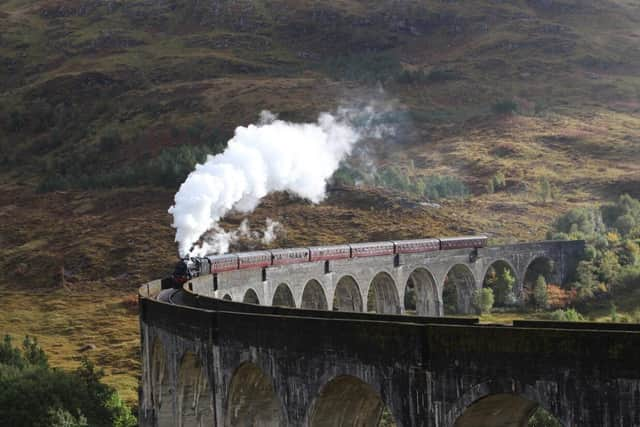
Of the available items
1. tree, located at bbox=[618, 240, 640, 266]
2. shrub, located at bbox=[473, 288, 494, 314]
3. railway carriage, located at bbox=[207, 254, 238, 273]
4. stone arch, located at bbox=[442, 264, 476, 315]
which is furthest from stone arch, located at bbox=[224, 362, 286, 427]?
tree, located at bbox=[618, 240, 640, 266]

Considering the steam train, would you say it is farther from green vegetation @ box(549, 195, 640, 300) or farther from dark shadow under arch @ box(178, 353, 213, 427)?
dark shadow under arch @ box(178, 353, 213, 427)

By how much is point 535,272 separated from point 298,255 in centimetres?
2868

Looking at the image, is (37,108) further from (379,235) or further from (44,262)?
(379,235)

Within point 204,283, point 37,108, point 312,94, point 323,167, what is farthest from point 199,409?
point 37,108

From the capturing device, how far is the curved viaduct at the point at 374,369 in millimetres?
15664

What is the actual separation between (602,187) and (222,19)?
98.6m

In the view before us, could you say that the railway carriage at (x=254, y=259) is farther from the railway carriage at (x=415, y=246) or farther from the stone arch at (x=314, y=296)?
the railway carriage at (x=415, y=246)

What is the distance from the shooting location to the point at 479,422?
17.8m

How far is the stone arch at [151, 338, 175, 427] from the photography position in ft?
99.5

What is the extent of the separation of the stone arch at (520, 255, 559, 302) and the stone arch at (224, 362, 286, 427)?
158ft

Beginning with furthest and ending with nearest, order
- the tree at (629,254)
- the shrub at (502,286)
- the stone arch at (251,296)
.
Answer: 1. the tree at (629,254)
2. the shrub at (502,286)
3. the stone arch at (251,296)

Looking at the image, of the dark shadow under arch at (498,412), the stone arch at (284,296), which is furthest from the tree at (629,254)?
the dark shadow under arch at (498,412)

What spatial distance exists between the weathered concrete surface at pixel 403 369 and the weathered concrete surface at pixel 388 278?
14818mm

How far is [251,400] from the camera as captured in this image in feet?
81.6
